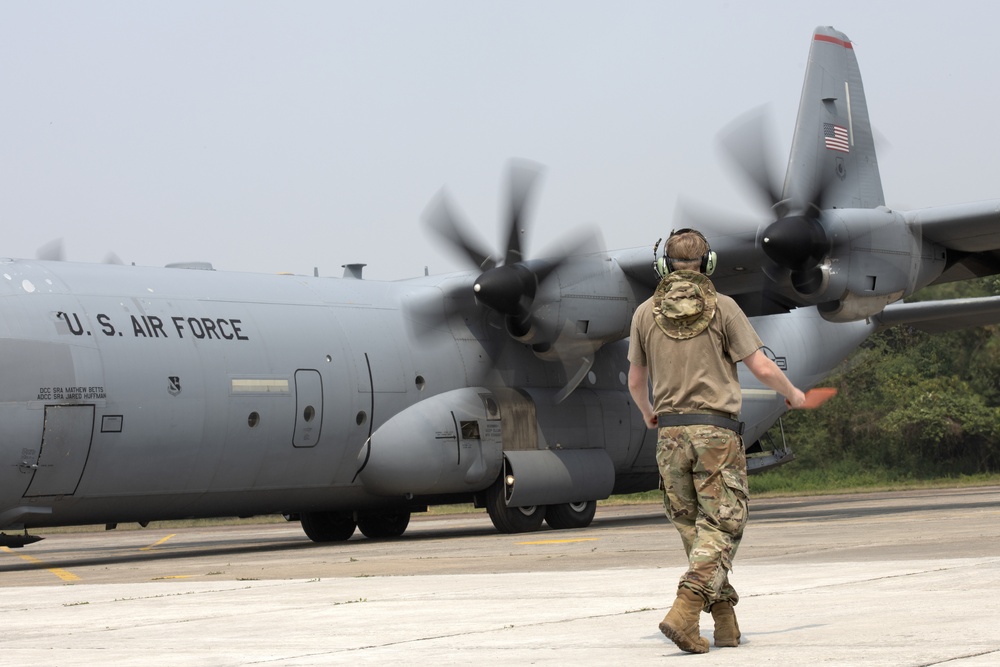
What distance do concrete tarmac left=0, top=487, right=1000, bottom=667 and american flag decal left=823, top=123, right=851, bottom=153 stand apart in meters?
7.57

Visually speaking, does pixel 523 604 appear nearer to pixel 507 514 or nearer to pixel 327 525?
pixel 507 514

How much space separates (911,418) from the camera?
137 feet

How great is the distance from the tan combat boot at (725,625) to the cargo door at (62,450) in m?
11.0

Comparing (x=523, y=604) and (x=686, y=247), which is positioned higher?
(x=686, y=247)

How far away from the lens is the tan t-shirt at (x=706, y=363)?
20.5 feet

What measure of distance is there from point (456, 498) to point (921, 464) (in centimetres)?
2584

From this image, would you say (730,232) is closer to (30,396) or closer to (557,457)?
(557,457)

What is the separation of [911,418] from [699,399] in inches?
1472

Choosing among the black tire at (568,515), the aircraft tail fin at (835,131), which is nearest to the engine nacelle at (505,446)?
the black tire at (568,515)

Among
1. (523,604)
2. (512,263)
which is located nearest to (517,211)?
(512,263)

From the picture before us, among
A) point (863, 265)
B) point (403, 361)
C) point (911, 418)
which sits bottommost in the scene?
point (911, 418)

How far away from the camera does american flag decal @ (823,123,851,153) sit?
21108mm

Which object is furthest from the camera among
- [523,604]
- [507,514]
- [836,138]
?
[836,138]

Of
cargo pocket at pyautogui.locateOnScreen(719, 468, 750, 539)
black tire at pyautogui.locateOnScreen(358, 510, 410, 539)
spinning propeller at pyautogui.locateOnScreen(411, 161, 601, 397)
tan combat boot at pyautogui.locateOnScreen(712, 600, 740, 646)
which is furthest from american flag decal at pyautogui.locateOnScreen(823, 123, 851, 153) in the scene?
tan combat boot at pyautogui.locateOnScreen(712, 600, 740, 646)
